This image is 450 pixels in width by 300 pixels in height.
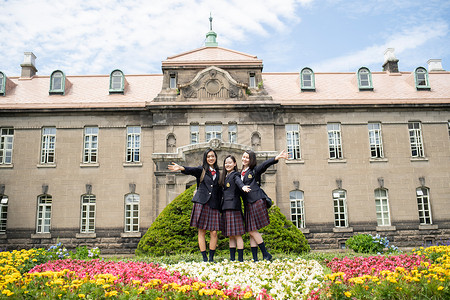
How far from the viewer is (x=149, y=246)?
35.5 feet

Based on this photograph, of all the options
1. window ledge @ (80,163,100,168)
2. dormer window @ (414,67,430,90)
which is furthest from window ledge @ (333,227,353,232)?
window ledge @ (80,163,100,168)

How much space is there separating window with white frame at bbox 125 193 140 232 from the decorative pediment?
256 inches

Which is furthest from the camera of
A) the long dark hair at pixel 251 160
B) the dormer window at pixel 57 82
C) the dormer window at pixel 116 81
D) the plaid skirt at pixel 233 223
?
the dormer window at pixel 116 81

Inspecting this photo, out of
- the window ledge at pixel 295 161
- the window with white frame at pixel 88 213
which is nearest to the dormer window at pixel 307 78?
the window ledge at pixel 295 161

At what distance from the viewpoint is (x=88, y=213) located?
65.3 feet

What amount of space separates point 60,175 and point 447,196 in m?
22.6

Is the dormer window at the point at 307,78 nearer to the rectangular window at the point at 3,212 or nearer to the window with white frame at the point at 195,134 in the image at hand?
the window with white frame at the point at 195,134

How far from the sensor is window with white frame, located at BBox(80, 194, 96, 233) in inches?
779

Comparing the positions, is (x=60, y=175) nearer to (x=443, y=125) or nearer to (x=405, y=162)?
(x=405, y=162)

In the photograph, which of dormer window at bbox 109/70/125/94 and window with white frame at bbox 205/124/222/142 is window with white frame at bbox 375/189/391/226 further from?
dormer window at bbox 109/70/125/94

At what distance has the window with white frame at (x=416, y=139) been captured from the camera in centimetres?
2105

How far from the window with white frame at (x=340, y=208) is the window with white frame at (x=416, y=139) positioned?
5.16 meters

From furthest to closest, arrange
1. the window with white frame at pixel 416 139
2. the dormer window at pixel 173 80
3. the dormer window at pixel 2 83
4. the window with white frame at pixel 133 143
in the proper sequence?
the dormer window at pixel 2 83 → the window with white frame at pixel 416 139 → the dormer window at pixel 173 80 → the window with white frame at pixel 133 143

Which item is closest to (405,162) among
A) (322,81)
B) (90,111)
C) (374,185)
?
(374,185)
